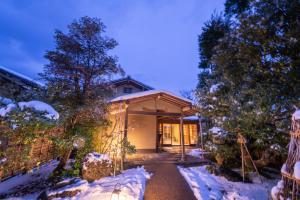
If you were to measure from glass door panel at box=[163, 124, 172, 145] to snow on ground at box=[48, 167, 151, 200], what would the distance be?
29.8 ft

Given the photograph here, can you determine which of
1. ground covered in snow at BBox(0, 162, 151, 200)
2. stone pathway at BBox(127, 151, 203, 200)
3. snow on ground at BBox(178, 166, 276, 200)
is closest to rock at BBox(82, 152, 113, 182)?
ground covered in snow at BBox(0, 162, 151, 200)

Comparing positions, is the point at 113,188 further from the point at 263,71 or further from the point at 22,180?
the point at 263,71

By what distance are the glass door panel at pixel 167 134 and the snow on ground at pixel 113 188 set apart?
9.08 metres

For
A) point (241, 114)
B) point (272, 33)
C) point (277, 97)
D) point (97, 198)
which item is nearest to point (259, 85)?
point (277, 97)

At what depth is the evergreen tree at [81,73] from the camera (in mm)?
6895

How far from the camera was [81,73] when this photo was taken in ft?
23.7

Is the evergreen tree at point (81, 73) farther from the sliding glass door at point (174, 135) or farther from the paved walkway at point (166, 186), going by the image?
the sliding glass door at point (174, 135)

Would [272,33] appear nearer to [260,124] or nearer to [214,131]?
[260,124]

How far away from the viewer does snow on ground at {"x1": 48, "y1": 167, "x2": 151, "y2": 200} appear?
203 inches

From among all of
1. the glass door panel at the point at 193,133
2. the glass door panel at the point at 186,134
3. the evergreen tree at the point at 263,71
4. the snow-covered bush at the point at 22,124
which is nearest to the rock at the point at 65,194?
the snow-covered bush at the point at 22,124

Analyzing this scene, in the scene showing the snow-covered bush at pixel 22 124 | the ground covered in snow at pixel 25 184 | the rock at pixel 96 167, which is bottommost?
the ground covered in snow at pixel 25 184

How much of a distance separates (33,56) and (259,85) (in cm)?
9765

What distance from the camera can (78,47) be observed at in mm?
7121

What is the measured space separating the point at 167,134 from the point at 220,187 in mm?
9824
